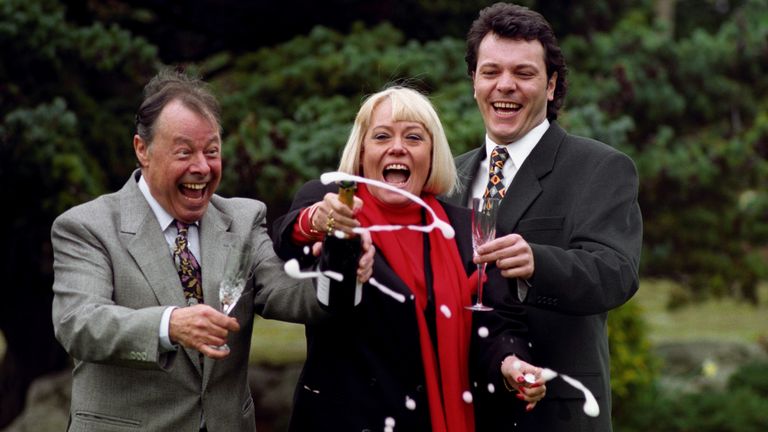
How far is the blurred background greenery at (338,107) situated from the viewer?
7.77 meters

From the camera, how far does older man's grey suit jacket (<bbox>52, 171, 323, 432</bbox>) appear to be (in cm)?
370

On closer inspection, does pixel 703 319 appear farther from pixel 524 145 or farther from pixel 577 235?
pixel 577 235

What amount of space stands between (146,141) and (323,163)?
3.83m

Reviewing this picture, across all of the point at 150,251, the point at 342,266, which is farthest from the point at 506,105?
the point at 150,251

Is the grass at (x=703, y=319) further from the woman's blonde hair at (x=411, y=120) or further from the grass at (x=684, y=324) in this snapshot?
the woman's blonde hair at (x=411, y=120)

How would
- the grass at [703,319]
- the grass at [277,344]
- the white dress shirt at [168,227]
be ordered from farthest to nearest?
the grass at [703,319] → the grass at [277,344] → the white dress shirt at [168,227]

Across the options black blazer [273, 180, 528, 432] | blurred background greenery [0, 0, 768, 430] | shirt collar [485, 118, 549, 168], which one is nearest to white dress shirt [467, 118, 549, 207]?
shirt collar [485, 118, 549, 168]

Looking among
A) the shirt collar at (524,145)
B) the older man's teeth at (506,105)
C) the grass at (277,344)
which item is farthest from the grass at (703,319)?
the older man's teeth at (506,105)

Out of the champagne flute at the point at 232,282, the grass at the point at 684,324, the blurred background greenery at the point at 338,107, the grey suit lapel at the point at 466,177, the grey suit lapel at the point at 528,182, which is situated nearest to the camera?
the champagne flute at the point at 232,282

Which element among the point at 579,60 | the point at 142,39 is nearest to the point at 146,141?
the point at 142,39

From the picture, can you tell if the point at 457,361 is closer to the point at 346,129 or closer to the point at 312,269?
the point at 312,269

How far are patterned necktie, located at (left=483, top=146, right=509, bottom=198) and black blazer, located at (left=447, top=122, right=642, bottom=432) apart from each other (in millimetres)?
82

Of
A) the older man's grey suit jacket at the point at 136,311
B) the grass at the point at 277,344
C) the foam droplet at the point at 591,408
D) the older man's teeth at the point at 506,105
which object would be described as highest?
the older man's teeth at the point at 506,105

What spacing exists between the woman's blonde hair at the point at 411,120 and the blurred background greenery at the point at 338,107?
11.8ft
